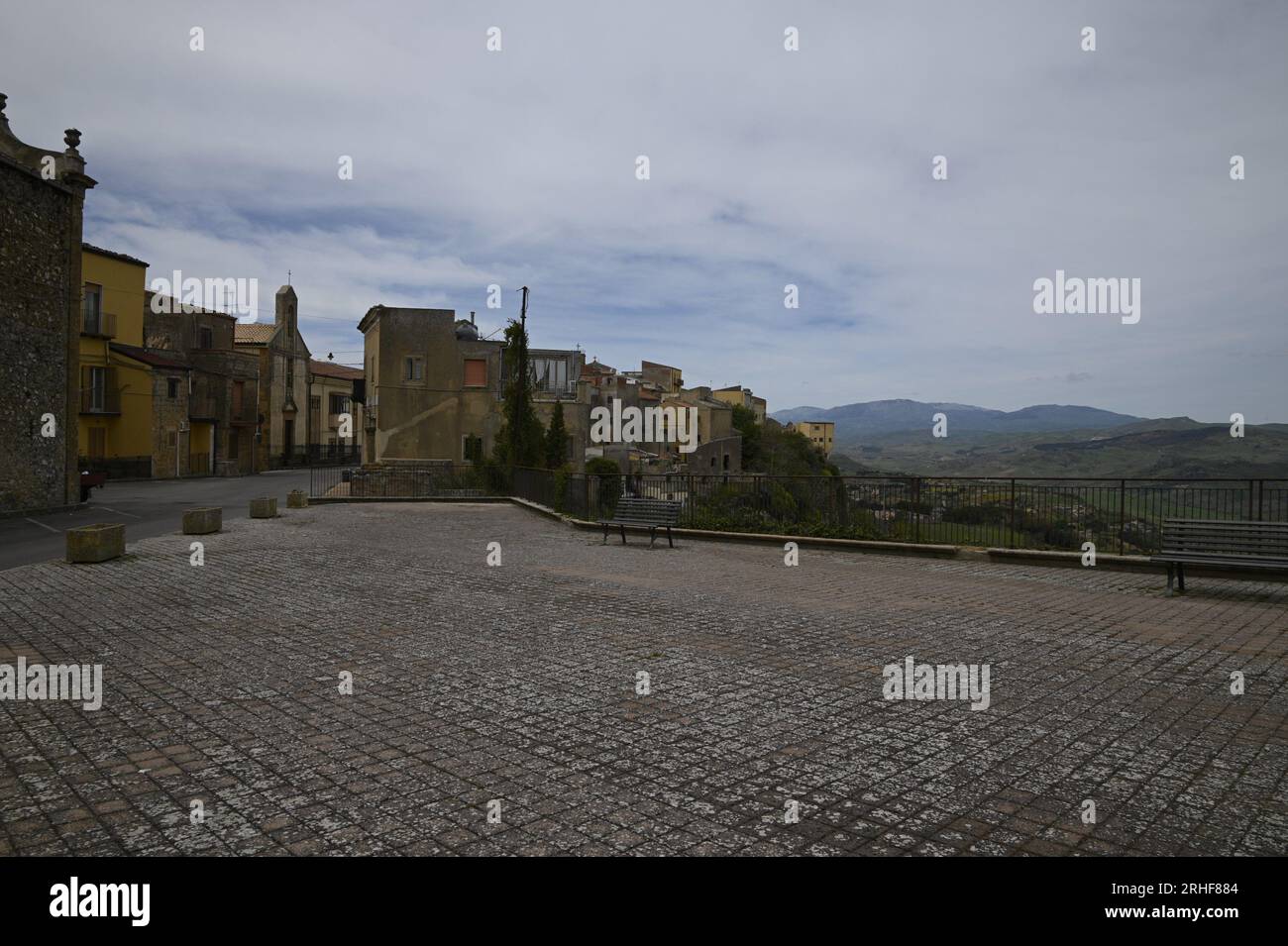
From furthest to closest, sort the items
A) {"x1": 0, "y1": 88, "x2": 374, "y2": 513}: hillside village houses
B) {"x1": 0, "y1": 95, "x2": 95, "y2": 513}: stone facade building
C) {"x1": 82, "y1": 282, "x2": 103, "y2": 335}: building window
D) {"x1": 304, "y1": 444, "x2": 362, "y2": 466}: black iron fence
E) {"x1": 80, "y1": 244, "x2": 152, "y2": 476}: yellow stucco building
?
{"x1": 304, "y1": 444, "x2": 362, "y2": 466}: black iron fence, {"x1": 80, "y1": 244, "x2": 152, "y2": 476}: yellow stucco building, {"x1": 82, "y1": 282, "x2": 103, "y2": 335}: building window, {"x1": 0, "y1": 88, "x2": 374, "y2": 513}: hillside village houses, {"x1": 0, "y1": 95, "x2": 95, "y2": 513}: stone facade building

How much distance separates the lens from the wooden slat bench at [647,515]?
1514 cm

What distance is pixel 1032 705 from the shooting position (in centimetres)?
545

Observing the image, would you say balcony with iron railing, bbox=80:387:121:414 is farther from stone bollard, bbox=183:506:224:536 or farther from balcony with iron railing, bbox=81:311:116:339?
stone bollard, bbox=183:506:224:536

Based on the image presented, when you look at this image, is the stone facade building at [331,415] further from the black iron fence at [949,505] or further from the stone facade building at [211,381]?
the black iron fence at [949,505]

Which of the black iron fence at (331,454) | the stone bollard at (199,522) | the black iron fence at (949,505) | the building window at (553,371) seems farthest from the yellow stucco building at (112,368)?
the black iron fence at (949,505)

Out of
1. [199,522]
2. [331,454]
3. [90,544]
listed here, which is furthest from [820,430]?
[90,544]

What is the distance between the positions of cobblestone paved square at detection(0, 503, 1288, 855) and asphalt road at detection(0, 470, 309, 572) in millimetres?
5588

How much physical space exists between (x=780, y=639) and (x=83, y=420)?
4537 cm

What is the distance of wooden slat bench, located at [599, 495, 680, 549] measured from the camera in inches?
596

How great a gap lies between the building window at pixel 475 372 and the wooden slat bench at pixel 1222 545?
37.0m

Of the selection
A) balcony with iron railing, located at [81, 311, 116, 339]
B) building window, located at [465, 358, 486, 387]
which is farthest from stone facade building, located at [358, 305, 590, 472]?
balcony with iron railing, located at [81, 311, 116, 339]
